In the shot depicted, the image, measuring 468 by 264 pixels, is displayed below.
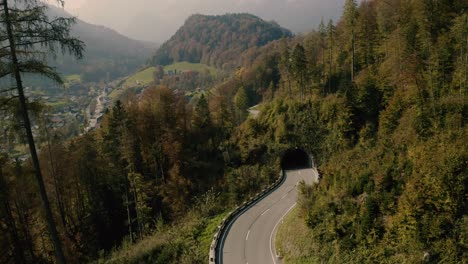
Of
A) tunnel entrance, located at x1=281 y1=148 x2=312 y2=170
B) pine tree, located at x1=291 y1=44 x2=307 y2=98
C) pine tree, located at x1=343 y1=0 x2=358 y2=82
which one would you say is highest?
pine tree, located at x1=343 y1=0 x2=358 y2=82

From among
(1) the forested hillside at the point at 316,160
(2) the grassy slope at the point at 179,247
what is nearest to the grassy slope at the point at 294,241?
(1) the forested hillside at the point at 316,160

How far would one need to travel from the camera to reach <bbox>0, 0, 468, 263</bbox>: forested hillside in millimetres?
17156

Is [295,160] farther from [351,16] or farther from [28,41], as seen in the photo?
[28,41]

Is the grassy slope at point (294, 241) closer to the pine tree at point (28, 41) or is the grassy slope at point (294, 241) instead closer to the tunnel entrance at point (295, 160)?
the pine tree at point (28, 41)

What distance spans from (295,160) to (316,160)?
526 centimetres

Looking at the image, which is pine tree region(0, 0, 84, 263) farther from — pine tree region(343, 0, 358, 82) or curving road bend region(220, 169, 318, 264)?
pine tree region(343, 0, 358, 82)

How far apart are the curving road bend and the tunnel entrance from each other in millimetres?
9418

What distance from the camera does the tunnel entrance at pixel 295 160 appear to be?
139 feet

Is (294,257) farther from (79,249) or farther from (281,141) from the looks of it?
(281,141)

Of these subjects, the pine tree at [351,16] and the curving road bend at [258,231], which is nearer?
the curving road bend at [258,231]

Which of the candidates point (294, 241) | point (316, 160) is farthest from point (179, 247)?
point (316, 160)

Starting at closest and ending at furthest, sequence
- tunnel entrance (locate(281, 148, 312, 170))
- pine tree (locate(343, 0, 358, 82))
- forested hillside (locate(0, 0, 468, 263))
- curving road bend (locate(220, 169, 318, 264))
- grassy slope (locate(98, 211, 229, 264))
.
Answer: forested hillside (locate(0, 0, 468, 263))
curving road bend (locate(220, 169, 318, 264))
grassy slope (locate(98, 211, 229, 264))
tunnel entrance (locate(281, 148, 312, 170))
pine tree (locate(343, 0, 358, 82))

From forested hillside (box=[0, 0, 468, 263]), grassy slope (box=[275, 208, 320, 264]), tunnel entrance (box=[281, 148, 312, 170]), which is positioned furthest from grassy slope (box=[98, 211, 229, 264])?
tunnel entrance (box=[281, 148, 312, 170])

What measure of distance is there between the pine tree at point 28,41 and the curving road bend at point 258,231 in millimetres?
14735
